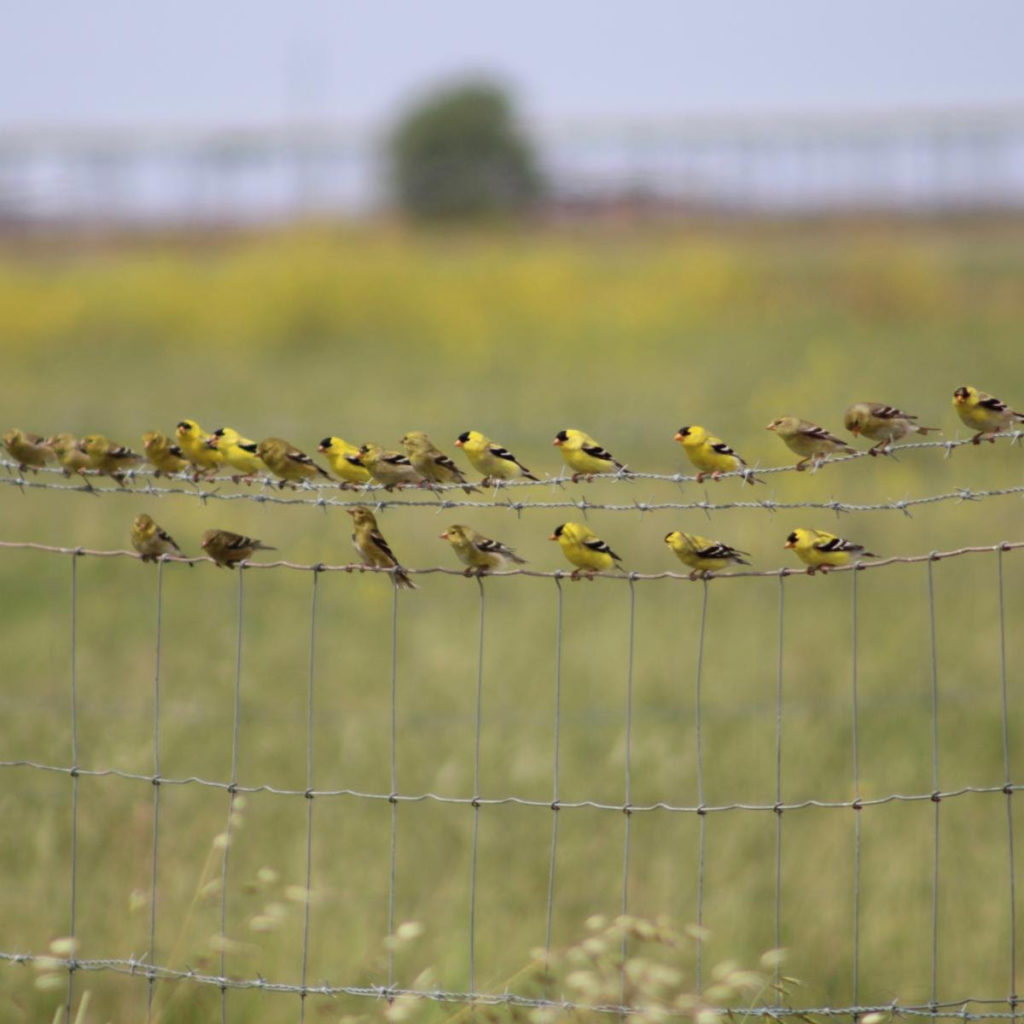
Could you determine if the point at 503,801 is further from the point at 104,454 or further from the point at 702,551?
the point at 104,454

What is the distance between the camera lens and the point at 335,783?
26.9ft

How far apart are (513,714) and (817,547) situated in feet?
14.4

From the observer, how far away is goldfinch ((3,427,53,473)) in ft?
18.3

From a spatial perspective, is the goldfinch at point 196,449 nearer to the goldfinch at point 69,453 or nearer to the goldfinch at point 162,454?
the goldfinch at point 162,454

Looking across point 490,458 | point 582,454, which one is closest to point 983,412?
point 582,454

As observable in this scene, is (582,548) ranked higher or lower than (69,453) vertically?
lower

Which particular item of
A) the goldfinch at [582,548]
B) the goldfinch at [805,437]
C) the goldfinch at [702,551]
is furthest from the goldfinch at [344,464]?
the goldfinch at [805,437]

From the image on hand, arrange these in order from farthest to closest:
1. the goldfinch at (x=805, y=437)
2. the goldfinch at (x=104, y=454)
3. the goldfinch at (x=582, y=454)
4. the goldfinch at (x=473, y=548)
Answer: the goldfinch at (x=582, y=454) < the goldfinch at (x=805, y=437) < the goldfinch at (x=104, y=454) < the goldfinch at (x=473, y=548)

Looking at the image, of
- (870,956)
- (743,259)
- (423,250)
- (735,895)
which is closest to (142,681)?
(735,895)

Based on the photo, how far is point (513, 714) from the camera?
9523 mm

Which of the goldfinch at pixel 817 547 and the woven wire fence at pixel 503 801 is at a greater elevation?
the goldfinch at pixel 817 547

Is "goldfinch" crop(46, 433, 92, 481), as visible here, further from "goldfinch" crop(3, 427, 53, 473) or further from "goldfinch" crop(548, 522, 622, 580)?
"goldfinch" crop(548, 522, 622, 580)

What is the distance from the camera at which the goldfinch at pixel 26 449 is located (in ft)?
18.3

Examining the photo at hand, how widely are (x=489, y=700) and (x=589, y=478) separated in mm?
5086
